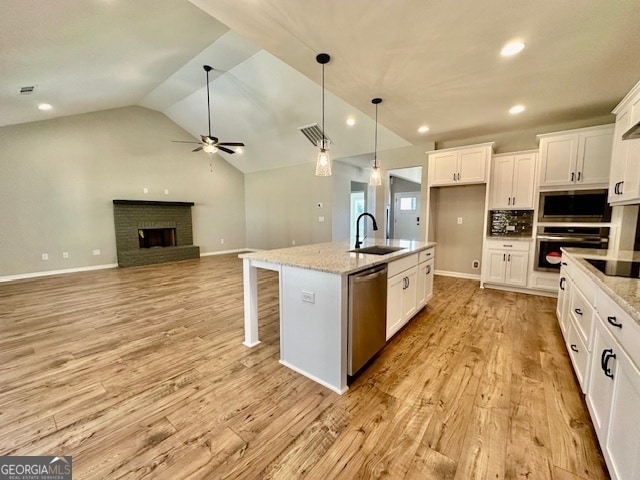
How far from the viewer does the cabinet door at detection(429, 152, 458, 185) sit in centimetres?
464

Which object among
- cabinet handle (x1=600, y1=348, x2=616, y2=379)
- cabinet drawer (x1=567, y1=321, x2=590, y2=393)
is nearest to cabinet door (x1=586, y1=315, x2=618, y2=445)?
cabinet handle (x1=600, y1=348, x2=616, y2=379)

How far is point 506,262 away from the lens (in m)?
4.23

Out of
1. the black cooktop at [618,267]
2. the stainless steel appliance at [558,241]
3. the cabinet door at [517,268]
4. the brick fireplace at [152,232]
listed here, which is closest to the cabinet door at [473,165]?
the stainless steel appliance at [558,241]

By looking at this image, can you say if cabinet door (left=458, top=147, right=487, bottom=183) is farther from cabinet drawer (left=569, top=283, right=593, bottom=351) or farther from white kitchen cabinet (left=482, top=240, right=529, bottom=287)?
cabinet drawer (left=569, top=283, right=593, bottom=351)

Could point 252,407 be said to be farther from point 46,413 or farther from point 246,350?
point 46,413

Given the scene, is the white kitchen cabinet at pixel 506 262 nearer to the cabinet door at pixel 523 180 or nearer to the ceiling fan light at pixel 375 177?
the cabinet door at pixel 523 180

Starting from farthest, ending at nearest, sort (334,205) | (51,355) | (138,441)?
(334,205)
(51,355)
(138,441)

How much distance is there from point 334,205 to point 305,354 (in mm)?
5216

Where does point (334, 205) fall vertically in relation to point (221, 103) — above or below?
below

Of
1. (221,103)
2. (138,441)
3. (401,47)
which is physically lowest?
(138,441)

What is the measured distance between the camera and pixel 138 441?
1.49 meters

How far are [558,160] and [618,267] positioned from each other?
2622 mm

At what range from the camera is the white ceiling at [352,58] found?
1851mm

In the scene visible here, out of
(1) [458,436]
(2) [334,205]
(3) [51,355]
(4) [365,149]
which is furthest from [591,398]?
(2) [334,205]
